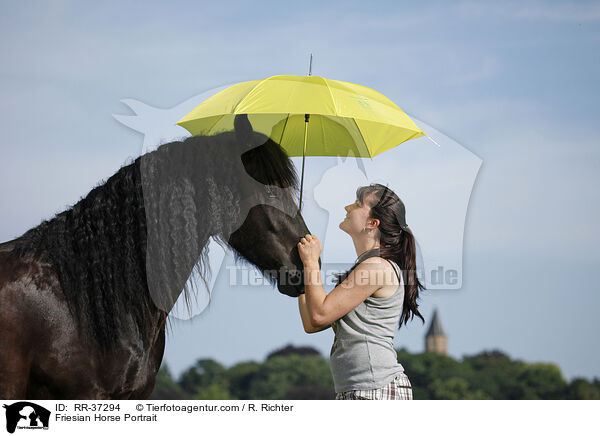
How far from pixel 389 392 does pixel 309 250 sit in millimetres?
865

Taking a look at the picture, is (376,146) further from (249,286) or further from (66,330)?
(66,330)

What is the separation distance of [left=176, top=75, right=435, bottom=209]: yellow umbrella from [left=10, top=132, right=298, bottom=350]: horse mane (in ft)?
2.15

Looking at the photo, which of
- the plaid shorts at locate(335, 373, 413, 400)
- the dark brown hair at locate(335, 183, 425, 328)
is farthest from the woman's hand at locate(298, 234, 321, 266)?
the plaid shorts at locate(335, 373, 413, 400)

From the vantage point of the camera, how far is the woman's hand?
10.1 ft

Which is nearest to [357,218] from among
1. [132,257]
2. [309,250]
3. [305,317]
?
[309,250]

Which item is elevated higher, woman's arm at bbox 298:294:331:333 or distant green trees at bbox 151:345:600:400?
woman's arm at bbox 298:294:331:333

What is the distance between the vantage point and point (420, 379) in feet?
299

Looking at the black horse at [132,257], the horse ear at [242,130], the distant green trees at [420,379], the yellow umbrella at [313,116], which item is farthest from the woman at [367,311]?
the distant green trees at [420,379]

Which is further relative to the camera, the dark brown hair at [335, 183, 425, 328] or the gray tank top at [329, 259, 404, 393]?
the dark brown hair at [335, 183, 425, 328]

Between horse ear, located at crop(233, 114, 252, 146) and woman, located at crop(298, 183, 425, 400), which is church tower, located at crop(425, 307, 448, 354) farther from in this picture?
horse ear, located at crop(233, 114, 252, 146)

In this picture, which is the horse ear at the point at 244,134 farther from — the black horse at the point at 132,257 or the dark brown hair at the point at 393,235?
the dark brown hair at the point at 393,235

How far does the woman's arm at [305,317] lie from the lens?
10.1 ft

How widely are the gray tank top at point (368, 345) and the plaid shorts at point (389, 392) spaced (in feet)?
0.09
